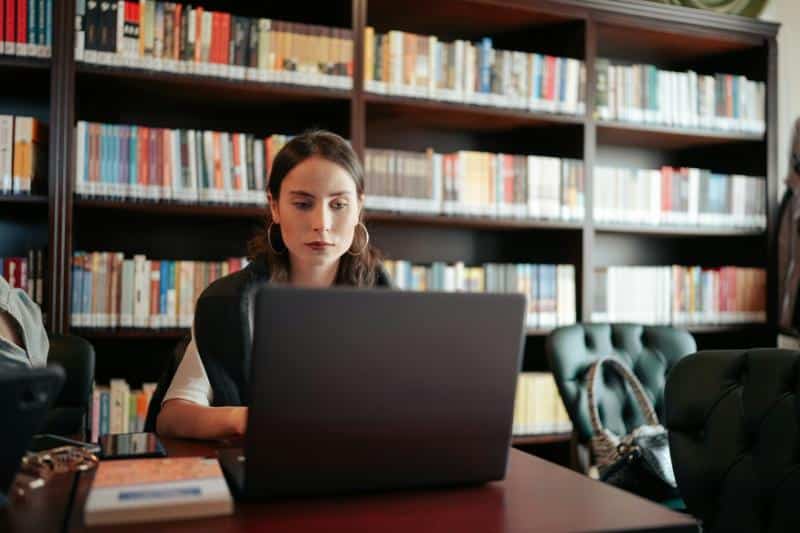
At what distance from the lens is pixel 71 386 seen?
71.7 inches

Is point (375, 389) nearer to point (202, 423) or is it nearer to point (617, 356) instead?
point (202, 423)

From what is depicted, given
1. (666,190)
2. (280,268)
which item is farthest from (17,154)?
(666,190)

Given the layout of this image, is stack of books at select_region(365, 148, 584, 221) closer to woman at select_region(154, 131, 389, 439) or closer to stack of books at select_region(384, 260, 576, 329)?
stack of books at select_region(384, 260, 576, 329)

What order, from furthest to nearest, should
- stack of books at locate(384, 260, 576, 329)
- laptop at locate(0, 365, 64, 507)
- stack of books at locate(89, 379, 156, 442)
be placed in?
stack of books at locate(384, 260, 576, 329)
stack of books at locate(89, 379, 156, 442)
laptop at locate(0, 365, 64, 507)

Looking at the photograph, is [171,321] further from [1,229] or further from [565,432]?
[565,432]

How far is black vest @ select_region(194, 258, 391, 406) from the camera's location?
1.43m

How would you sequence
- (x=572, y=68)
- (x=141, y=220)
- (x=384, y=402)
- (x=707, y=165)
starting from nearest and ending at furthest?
(x=384, y=402)
(x=141, y=220)
(x=572, y=68)
(x=707, y=165)

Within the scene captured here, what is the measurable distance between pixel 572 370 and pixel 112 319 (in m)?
1.44

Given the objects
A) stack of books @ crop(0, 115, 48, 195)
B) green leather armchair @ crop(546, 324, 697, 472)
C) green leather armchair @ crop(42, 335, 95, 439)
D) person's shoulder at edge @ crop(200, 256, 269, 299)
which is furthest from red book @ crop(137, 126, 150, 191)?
green leather armchair @ crop(546, 324, 697, 472)

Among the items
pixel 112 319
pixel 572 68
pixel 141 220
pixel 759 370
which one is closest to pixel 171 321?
pixel 112 319

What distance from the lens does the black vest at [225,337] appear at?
4.68 ft

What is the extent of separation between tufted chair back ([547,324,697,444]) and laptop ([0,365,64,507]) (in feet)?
5.68

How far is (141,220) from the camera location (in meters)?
2.96

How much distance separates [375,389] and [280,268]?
798 mm
